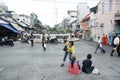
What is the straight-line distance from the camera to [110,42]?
3791 centimetres

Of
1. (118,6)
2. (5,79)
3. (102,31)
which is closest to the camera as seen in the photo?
(5,79)

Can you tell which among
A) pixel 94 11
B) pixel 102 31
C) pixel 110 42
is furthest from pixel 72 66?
pixel 94 11

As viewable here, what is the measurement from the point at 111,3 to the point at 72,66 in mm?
28688

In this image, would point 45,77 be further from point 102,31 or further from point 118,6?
point 102,31

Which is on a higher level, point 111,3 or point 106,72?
point 111,3

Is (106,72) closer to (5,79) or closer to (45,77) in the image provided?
(45,77)

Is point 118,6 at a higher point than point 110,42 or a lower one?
higher

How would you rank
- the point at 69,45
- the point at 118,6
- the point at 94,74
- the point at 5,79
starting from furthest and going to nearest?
the point at 118,6, the point at 69,45, the point at 94,74, the point at 5,79

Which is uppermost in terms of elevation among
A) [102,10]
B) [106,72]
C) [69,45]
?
[102,10]

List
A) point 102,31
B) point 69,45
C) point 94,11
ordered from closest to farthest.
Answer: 1. point 69,45
2. point 102,31
3. point 94,11

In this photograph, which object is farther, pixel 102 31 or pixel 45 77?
pixel 102 31

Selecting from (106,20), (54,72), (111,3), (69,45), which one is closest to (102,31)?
(106,20)

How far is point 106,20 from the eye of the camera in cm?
4212

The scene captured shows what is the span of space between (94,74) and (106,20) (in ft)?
102
